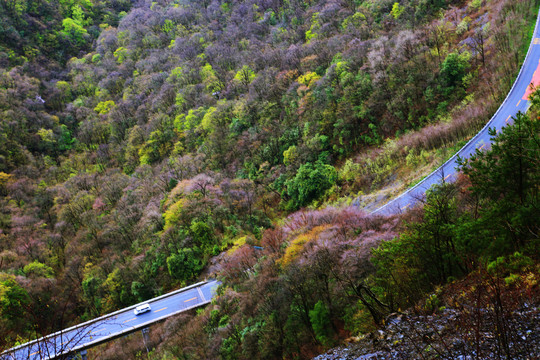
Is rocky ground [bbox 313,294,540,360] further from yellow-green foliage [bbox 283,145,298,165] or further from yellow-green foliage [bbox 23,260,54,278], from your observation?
yellow-green foliage [bbox 23,260,54,278]

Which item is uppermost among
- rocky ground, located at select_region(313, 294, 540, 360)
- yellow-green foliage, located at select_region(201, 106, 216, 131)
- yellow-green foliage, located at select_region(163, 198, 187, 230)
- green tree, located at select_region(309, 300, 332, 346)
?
rocky ground, located at select_region(313, 294, 540, 360)

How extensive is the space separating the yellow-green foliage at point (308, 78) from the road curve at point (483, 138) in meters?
21.9

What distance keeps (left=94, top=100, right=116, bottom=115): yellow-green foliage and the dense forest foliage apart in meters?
0.42

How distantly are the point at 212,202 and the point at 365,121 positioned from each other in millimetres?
17242

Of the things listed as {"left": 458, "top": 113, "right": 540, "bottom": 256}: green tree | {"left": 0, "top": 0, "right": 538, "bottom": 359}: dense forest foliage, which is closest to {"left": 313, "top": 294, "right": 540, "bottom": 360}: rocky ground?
{"left": 0, "top": 0, "right": 538, "bottom": 359}: dense forest foliage

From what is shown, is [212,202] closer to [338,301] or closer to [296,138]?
[296,138]

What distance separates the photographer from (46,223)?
49438mm

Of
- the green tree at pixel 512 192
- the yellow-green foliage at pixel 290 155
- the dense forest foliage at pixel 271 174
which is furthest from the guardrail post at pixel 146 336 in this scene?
the green tree at pixel 512 192

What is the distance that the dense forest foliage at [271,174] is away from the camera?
1184 centimetres

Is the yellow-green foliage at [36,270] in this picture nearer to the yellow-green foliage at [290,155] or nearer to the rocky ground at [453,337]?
the yellow-green foliage at [290,155]

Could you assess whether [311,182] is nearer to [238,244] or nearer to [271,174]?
[271,174]

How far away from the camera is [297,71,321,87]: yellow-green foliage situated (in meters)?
43.9

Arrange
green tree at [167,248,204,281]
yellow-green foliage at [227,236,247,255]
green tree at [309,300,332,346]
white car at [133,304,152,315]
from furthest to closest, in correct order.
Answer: green tree at [167,248,204,281] < yellow-green foliage at [227,236,247,255] < white car at [133,304,152,315] < green tree at [309,300,332,346]

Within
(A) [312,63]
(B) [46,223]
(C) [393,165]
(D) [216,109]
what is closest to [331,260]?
(C) [393,165]
